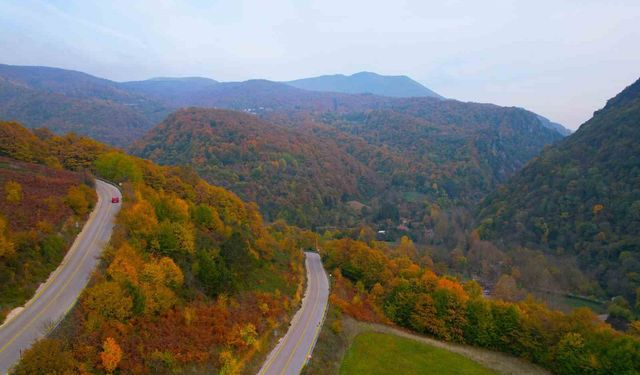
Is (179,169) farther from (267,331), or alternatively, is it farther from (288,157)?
(288,157)

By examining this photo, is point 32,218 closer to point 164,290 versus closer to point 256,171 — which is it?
Result: point 164,290

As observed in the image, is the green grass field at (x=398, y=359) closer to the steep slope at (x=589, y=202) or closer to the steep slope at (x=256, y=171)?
the steep slope at (x=589, y=202)

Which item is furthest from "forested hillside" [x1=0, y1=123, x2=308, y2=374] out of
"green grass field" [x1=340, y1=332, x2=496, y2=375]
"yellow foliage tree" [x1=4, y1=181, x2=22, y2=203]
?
"yellow foliage tree" [x1=4, y1=181, x2=22, y2=203]

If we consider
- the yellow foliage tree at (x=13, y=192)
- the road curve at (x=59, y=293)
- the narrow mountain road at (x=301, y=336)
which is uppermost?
the yellow foliage tree at (x=13, y=192)

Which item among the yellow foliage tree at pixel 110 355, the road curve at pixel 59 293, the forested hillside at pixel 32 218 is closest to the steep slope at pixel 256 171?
the forested hillside at pixel 32 218

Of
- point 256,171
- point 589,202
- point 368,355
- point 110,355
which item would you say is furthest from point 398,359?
point 256,171

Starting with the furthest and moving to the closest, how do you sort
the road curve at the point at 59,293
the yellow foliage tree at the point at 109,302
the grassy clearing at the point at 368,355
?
the grassy clearing at the point at 368,355
the yellow foliage tree at the point at 109,302
the road curve at the point at 59,293

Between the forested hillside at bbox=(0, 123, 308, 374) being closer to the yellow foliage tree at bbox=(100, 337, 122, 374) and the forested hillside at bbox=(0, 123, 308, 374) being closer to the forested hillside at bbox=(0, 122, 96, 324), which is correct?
the yellow foliage tree at bbox=(100, 337, 122, 374)
